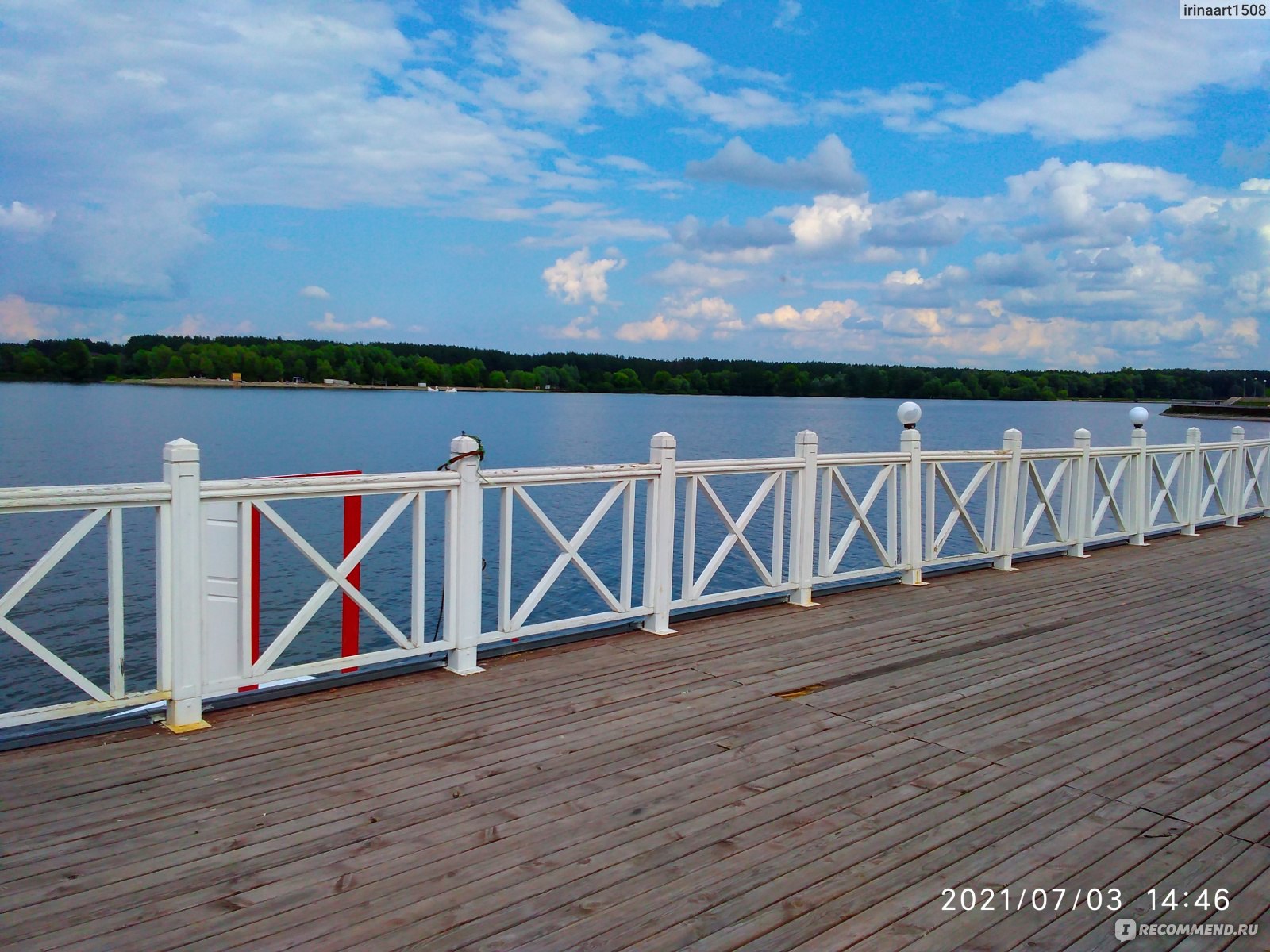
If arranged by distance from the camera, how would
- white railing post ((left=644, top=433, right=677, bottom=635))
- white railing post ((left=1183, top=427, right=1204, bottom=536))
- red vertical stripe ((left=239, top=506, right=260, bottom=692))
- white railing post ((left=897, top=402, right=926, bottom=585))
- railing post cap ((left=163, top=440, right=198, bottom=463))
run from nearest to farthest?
1. railing post cap ((left=163, top=440, right=198, bottom=463))
2. red vertical stripe ((left=239, top=506, right=260, bottom=692))
3. white railing post ((left=644, top=433, right=677, bottom=635))
4. white railing post ((left=897, top=402, right=926, bottom=585))
5. white railing post ((left=1183, top=427, right=1204, bottom=536))

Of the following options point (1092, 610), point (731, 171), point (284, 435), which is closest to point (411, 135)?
point (731, 171)

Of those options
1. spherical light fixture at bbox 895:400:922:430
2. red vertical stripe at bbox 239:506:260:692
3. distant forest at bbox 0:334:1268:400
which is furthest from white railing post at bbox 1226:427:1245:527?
distant forest at bbox 0:334:1268:400

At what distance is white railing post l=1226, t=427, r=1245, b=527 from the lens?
11664mm

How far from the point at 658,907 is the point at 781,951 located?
14.6 inches

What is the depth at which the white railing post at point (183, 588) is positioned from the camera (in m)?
3.87

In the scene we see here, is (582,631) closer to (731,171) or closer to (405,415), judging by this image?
(731,171)

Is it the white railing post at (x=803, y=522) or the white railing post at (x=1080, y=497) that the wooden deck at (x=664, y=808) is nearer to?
the white railing post at (x=803, y=522)

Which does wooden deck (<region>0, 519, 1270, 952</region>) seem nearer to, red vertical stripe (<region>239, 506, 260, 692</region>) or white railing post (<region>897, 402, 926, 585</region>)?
red vertical stripe (<region>239, 506, 260, 692</region>)

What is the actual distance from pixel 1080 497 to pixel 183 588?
7.97 m

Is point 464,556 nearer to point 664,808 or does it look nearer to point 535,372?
point 664,808

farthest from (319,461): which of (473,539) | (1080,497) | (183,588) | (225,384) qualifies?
(225,384)

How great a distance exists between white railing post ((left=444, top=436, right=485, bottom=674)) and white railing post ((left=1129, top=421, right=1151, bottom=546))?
7.79 meters

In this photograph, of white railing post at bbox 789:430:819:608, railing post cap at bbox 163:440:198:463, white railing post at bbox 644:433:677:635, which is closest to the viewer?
railing post cap at bbox 163:440:198:463

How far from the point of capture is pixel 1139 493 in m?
9.95
